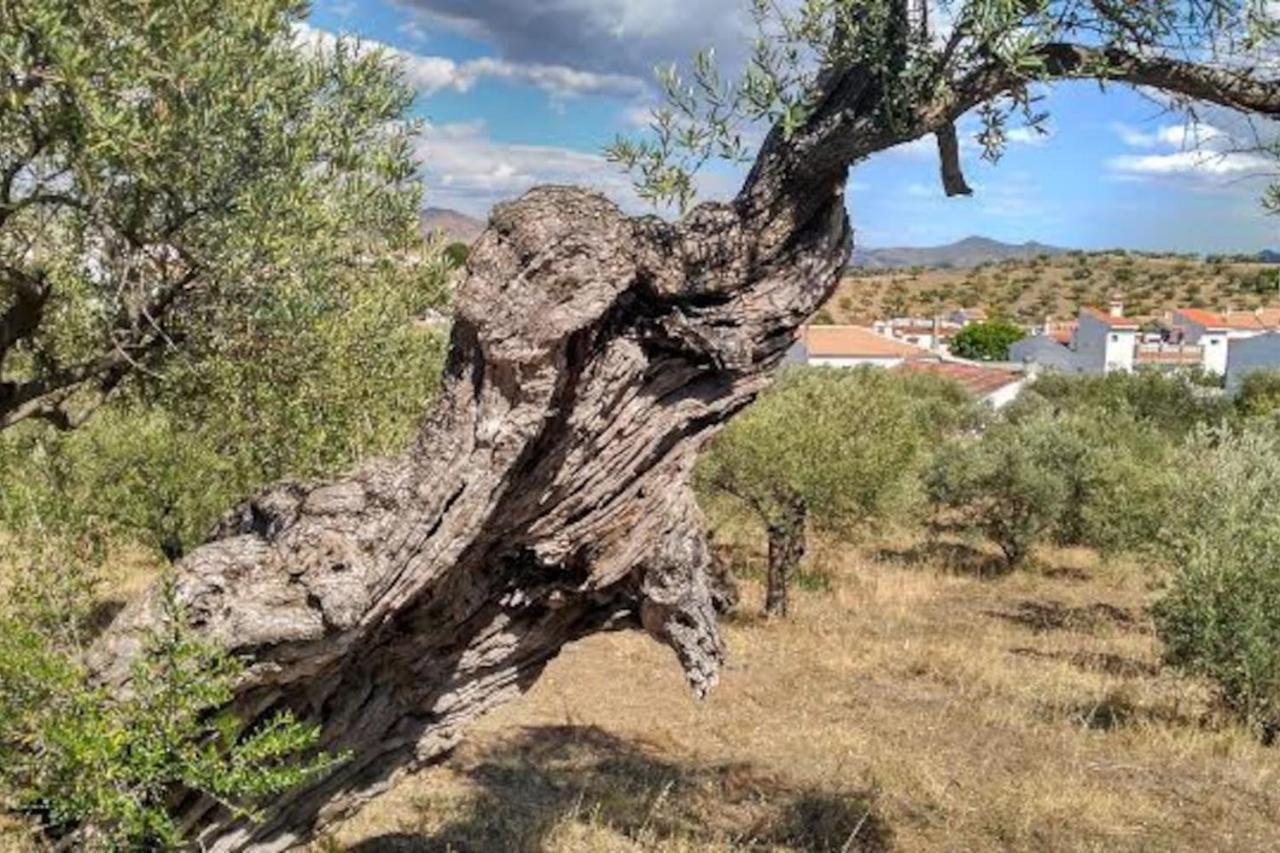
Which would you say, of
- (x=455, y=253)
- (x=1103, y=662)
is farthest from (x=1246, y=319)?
(x=455, y=253)

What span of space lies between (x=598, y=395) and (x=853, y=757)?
29.3ft

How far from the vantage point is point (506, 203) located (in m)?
5.05

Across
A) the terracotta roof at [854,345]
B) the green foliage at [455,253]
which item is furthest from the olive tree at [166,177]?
the terracotta roof at [854,345]

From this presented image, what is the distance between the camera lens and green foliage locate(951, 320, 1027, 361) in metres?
96.8

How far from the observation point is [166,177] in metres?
6.21

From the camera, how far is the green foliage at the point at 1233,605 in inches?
557

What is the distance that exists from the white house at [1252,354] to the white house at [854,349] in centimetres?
2072

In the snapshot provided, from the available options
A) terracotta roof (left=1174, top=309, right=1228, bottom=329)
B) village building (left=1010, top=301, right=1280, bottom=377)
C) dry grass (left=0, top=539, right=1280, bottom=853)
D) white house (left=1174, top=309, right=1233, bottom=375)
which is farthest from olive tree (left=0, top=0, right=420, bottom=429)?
terracotta roof (left=1174, top=309, right=1228, bottom=329)

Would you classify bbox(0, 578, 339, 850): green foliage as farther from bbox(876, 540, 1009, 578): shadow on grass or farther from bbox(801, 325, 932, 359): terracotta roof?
bbox(801, 325, 932, 359): terracotta roof

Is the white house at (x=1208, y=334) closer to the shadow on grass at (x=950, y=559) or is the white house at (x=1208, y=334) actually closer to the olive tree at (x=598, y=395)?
the shadow on grass at (x=950, y=559)

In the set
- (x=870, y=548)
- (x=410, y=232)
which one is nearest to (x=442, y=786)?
(x=410, y=232)

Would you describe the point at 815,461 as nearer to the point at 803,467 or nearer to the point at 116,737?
the point at 803,467

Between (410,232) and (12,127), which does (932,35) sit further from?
(12,127)

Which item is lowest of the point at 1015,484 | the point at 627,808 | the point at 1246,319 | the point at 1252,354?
the point at 1252,354
